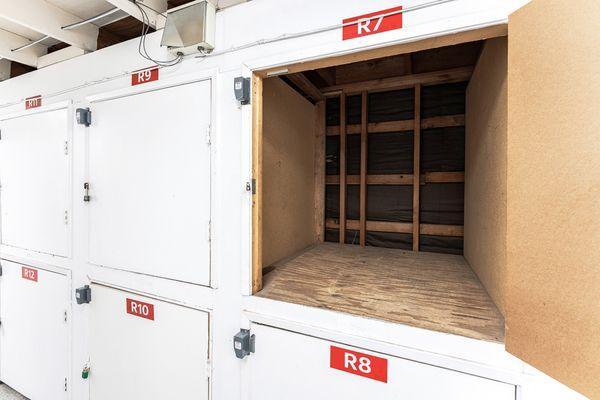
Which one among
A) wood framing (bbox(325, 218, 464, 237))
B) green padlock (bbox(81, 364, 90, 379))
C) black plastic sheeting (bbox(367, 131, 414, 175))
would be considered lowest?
green padlock (bbox(81, 364, 90, 379))

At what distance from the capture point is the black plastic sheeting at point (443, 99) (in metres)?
1.92

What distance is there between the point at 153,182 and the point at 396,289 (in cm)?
128

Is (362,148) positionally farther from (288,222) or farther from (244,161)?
(244,161)

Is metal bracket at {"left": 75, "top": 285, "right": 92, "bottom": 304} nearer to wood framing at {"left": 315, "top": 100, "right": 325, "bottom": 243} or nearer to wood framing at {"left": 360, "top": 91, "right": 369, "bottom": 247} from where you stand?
wood framing at {"left": 315, "top": 100, "right": 325, "bottom": 243}

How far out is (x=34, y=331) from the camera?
6.02ft

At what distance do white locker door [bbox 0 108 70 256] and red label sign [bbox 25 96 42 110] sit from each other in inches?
2.2

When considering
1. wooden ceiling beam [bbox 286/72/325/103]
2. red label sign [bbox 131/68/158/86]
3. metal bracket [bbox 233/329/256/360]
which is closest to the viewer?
metal bracket [bbox 233/329/256/360]

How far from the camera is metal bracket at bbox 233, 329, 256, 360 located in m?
1.09

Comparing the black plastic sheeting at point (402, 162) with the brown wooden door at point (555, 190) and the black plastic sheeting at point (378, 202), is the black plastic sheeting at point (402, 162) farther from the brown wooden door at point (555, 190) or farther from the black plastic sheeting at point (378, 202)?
the brown wooden door at point (555, 190)

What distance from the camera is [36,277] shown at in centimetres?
180

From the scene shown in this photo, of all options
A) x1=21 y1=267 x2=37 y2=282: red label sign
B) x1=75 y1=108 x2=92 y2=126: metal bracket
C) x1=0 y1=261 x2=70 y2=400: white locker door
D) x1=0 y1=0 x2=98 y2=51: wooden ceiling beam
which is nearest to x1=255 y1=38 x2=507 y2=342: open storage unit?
x1=75 y1=108 x2=92 y2=126: metal bracket

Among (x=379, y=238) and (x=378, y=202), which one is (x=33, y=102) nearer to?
(x=378, y=202)

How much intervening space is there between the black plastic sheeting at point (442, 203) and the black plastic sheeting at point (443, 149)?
0.43 feet

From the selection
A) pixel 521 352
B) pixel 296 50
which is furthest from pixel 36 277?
pixel 521 352
